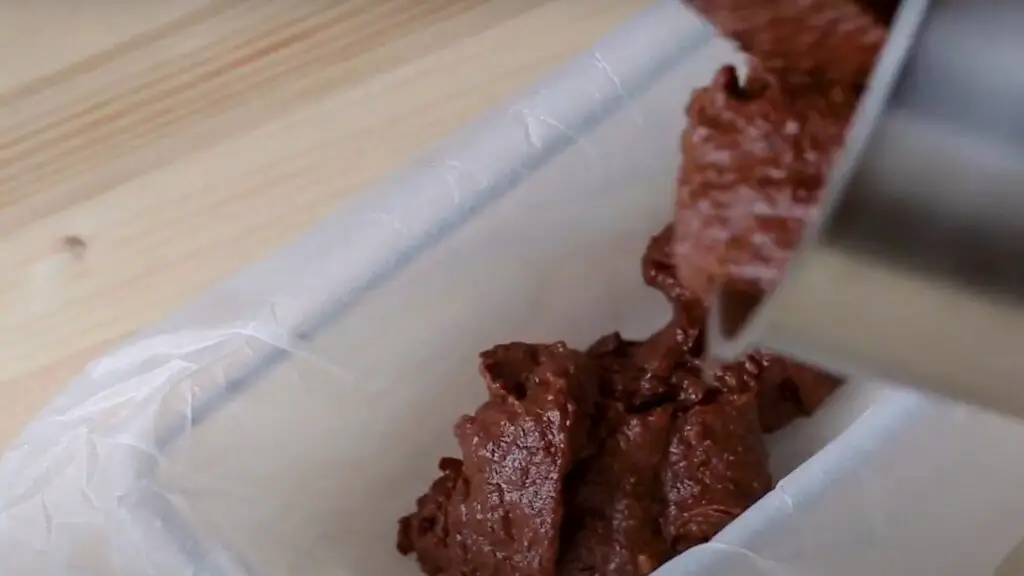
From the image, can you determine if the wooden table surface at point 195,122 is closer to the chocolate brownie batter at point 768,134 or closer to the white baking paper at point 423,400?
the white baking paper at point 423,400

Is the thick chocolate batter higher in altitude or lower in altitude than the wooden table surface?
lower

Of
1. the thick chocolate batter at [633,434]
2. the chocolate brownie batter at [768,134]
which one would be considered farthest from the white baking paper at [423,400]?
the chocolate brownie batter at [768,134]

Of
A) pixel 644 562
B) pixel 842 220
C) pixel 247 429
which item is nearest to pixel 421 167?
pixel 247 429

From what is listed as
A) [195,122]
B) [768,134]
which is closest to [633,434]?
[768,134]

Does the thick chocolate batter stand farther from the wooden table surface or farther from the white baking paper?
the wooden table surface

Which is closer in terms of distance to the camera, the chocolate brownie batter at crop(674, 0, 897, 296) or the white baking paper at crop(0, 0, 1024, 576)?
the chocolate brownie batter at crop(674, 0, 897, 296)

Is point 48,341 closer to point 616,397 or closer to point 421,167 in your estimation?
point 421,167

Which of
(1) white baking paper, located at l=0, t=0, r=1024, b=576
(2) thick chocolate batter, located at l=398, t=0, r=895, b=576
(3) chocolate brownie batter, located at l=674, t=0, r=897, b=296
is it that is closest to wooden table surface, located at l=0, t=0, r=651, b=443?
(1) white baking paper, located at l=0, t=0, r=1024, b=576
